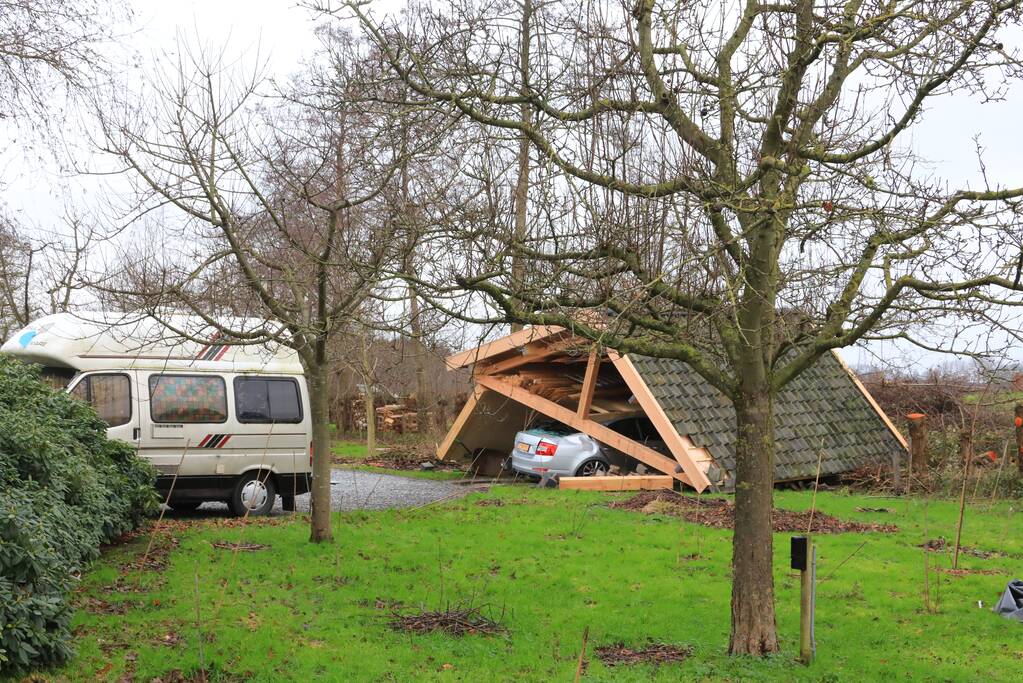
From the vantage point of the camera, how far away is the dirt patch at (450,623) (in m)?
8.42

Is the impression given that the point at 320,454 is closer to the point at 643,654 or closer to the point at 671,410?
the point at 643,654

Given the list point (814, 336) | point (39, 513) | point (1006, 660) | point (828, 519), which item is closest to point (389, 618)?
point (39, 513)

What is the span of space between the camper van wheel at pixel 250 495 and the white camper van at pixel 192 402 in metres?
0.02

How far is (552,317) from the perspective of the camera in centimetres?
783

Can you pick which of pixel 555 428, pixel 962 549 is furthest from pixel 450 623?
pixel 555 428

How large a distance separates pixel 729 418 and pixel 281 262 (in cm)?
923

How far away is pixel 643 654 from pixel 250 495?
8487 millimetres

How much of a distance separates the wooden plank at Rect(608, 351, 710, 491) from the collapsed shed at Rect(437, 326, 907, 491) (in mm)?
17

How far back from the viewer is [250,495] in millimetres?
14969

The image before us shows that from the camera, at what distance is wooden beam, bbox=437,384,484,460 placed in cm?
2067

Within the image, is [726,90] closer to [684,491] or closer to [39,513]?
[39,513]

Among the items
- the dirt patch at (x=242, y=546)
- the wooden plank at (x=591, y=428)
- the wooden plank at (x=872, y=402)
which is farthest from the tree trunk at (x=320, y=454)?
the wooden plank at (x=872, y=402)

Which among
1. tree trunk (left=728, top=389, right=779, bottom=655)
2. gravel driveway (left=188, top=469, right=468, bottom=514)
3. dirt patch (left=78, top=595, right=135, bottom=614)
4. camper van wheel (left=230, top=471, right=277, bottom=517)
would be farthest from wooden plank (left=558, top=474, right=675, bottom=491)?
dirt patch (left=78, top=595, right=135, bottom=614)

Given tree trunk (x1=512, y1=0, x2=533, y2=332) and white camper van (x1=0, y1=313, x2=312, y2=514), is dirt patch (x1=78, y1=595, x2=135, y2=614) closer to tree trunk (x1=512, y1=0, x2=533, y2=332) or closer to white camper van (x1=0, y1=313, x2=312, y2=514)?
tree trunk (x1=512, y1=0, x2=533, y2=332)
